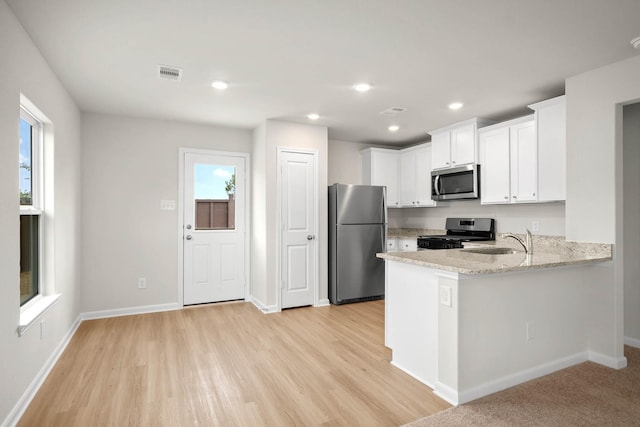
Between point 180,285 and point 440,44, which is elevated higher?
point 440,44

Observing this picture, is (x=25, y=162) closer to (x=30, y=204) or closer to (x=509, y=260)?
(x=30, y=204)

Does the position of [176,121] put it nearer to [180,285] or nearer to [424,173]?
[180,285]

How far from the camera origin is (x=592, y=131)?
9.46 feet

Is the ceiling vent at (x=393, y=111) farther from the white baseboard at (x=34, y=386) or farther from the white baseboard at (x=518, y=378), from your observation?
the white baseboard at (x=34, y=386)

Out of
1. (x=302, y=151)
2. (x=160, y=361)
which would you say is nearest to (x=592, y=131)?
(x=302, y=151)

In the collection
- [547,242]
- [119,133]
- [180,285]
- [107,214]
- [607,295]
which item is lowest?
[180,285]

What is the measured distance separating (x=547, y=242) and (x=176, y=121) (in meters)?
4.62

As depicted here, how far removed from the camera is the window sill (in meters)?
2.23

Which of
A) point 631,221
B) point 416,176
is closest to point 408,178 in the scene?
point 416,176

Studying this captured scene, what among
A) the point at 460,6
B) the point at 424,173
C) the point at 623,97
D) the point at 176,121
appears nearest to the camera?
the point at 460,6

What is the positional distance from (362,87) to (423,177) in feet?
7.87

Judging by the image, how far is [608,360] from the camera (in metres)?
2.76

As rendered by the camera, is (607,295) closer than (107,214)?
Yes

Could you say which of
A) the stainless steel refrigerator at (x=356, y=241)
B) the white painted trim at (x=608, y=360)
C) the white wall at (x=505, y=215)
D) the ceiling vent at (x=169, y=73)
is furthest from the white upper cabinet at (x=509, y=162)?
the ceiling vent at (x=169, y=73)
